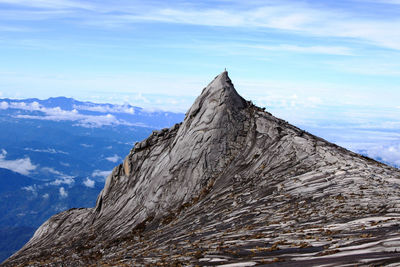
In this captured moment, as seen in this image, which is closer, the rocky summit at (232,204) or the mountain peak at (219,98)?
the rocky summit at (232,204)

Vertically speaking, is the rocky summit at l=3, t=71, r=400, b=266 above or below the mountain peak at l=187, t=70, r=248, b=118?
below

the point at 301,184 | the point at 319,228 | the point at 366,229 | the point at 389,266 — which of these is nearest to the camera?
the point at 389,266

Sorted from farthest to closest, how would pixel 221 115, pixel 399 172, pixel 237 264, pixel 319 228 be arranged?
pixel 221 115 < pixel 399 172 < pixel 319 228 < pixel 237 264

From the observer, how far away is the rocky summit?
1997 centimetres

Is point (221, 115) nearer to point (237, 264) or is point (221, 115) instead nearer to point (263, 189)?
point (263, 189)

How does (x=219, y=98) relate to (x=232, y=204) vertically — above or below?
above

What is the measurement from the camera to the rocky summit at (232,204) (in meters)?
20.0

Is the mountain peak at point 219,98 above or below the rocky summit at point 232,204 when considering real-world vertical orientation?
above

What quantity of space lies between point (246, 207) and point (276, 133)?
1363 centimetres

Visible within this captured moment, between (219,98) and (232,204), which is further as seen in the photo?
(219,98)

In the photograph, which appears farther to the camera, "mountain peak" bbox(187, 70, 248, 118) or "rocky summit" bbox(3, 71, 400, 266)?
"mountain peak" bbox(187, 70, 248, 118)

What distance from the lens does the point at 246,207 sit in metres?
31.3

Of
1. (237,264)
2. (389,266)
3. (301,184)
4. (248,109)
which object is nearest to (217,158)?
(248,109)

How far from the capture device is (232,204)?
33312 mm
